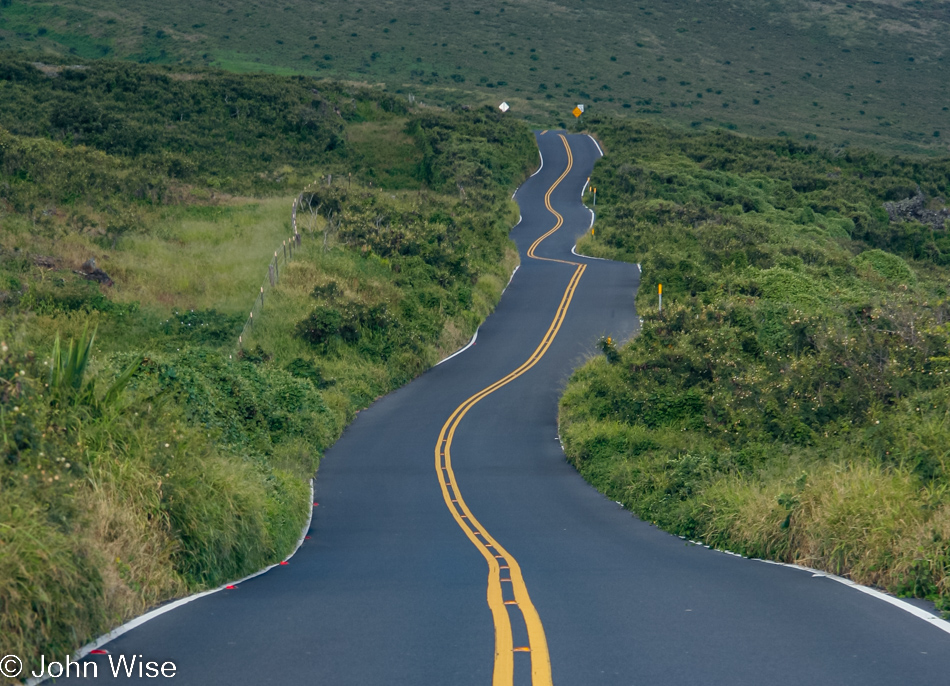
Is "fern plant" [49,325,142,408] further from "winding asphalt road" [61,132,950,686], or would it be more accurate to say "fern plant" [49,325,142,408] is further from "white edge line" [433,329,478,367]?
"white edge line" [433,329,478,367]

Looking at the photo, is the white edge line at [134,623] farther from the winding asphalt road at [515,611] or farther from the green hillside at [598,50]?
the green hillside at [598,50]

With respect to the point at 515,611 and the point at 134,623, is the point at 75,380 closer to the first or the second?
the point at 134,623

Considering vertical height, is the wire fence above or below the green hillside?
below

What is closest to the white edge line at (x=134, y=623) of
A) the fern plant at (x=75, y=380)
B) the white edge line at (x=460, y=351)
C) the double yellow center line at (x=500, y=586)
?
the fern plant at (x=75, y=380)

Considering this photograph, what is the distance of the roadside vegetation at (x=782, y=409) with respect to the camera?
32.7 ft

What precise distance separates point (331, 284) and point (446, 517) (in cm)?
1694

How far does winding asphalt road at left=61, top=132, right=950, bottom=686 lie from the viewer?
6367mm

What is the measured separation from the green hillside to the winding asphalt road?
285ft

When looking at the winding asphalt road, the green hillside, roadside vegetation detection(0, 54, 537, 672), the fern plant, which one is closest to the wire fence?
roadside vegetation detection(0, 54, 537, 672)

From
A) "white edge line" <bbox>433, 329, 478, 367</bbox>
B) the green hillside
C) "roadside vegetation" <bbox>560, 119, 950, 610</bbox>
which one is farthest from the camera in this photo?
the green hillside

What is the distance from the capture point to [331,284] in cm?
3156

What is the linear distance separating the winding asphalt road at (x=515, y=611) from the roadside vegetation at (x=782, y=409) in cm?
69

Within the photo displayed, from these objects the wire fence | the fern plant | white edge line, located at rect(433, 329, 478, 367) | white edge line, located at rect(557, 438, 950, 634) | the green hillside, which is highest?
the green hillside

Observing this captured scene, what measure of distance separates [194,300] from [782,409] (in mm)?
18531
